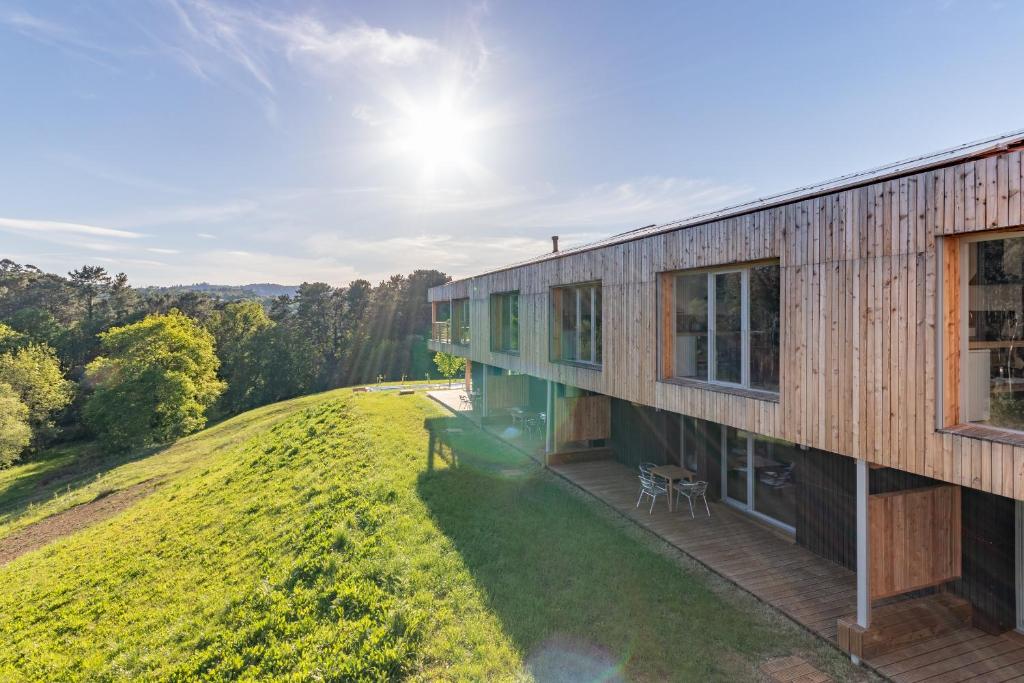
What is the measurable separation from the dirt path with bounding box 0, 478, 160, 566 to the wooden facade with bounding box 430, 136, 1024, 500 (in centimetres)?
1813

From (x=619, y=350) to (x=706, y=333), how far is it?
6.63 ft

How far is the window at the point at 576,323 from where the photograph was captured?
33.6 feet

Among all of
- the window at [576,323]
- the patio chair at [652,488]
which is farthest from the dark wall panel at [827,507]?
the window at [576,323]

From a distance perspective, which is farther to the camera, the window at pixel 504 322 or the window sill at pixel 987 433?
the window at pixel 504 322

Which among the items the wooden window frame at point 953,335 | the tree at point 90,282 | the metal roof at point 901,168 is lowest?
the wooden window frame at point 953,335

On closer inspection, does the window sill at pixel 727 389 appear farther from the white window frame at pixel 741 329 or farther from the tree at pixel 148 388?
the tree at pixel 148 388

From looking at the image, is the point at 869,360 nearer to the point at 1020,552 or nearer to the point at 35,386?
the point at 1020,552

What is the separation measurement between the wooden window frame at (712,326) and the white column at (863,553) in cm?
130

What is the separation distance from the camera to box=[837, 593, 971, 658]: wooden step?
195 inches

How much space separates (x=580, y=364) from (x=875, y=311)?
650 centimetres

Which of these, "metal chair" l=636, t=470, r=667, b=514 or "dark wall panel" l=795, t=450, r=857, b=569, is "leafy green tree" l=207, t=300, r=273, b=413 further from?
"dark wall panel" l=795, t=450, r=857, b=569

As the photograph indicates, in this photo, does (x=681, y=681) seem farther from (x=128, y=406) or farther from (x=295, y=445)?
(x=128, y=406)

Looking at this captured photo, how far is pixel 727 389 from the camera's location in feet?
22.4

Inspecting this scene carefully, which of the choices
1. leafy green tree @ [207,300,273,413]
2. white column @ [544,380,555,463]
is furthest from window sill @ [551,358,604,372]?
leafy green tree @ [207,300,273,413]
